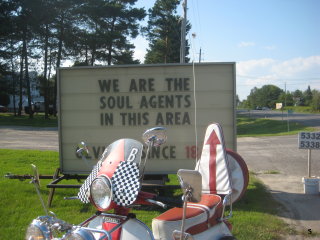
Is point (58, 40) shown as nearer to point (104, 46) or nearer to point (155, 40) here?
point (104, 46)

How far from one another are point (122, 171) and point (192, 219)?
37.8 inches

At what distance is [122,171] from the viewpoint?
283cm

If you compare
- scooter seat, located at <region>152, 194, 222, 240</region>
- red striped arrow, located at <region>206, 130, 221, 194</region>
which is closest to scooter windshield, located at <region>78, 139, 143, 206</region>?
scooter seat, located at <region>152, 194, 222, 240</region>

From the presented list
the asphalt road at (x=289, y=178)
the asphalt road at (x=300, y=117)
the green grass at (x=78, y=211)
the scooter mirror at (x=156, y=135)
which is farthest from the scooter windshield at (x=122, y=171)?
the asphalt road at (x=300, y=117)

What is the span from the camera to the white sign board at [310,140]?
323 inches

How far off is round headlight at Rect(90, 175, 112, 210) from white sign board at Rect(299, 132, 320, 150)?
6.53 m

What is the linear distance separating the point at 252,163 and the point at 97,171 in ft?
34.9

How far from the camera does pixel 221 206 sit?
3.82 m

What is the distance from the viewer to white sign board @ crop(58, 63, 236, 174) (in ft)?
24.1

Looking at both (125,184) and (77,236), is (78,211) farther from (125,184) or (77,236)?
(77,236)

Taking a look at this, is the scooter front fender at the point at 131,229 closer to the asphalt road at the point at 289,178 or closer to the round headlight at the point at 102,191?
the round headlight at the point at 102,191

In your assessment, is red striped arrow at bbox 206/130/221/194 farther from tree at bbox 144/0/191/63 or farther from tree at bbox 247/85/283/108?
tree at bbox 247/85/283/108

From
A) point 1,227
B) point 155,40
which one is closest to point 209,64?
point 1,227

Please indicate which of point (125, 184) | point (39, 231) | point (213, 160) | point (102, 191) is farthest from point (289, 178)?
point (39, 231)
